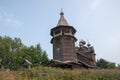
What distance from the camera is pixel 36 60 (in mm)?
53281

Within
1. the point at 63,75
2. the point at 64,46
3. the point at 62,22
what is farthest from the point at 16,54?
the point at 63,75

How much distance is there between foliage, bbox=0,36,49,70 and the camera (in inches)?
1983

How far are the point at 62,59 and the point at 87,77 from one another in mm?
16024

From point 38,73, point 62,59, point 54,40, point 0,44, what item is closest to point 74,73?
point 38,73

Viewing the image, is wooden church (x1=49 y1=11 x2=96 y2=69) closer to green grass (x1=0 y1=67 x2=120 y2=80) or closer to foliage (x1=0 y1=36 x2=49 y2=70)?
green grass (x1=0 y1=67 x2=120 y2=80)

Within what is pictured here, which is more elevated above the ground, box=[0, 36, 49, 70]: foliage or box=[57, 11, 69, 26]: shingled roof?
box=[57, 11, 69, 26]: shingled roof

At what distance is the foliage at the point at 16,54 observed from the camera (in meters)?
50.4

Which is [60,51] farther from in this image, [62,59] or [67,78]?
[67,78]

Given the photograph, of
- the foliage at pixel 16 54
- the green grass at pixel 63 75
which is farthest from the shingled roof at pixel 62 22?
the green grass at pixel 63 75

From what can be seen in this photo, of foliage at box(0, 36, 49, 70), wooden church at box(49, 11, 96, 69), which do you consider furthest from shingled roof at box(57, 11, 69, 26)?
foliage at box(0, 36, 49, 70)

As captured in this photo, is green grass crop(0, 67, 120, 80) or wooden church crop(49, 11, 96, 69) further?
wooden church crop(49, 11, 96, 69)

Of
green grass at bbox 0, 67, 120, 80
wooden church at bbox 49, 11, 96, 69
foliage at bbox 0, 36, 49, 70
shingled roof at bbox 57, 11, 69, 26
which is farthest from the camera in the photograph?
foliage at bbox 0, 36, 49, 70

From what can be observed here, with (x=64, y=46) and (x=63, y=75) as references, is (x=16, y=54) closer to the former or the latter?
A: (x=64, y=46)

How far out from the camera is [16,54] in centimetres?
5094
